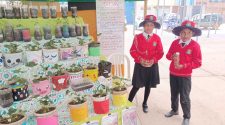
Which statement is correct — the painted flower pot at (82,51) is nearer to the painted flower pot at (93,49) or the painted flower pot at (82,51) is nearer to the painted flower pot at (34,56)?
the painted flower pot at (93,49)

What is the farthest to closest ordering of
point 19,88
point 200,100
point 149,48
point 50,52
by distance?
point 200,100
point 149,48
point 50,52
point 19,88

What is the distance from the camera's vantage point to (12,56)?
1.51 m

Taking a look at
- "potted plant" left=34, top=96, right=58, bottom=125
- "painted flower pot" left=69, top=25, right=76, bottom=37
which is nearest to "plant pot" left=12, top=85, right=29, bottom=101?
"potted plant" left=34, top=96, right=58, bottom=125

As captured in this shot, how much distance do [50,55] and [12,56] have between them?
0.28 m

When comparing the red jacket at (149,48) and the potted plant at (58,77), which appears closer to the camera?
the potted plant at (58,77)

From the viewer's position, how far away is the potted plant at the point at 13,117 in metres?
1.26

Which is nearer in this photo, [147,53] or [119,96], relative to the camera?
[119,96]

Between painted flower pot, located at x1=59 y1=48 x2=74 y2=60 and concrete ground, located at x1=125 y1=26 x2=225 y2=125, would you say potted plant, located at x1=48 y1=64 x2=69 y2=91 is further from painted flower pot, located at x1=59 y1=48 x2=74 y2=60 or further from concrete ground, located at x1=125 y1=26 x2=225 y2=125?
concrete ground, located at x1=125 y1=26 x2=225 y2=125

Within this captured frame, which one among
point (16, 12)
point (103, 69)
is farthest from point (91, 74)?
point (16, 12)

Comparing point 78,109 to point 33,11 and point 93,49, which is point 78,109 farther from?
point 33,11

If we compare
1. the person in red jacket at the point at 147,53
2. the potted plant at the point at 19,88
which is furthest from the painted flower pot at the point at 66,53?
the person in red jacket at the point at 147,53

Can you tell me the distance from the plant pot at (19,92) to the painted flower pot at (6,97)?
31mm

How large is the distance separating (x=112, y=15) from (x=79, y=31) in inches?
46.8

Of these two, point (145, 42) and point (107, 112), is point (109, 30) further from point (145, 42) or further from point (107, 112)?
point (107, 112)
